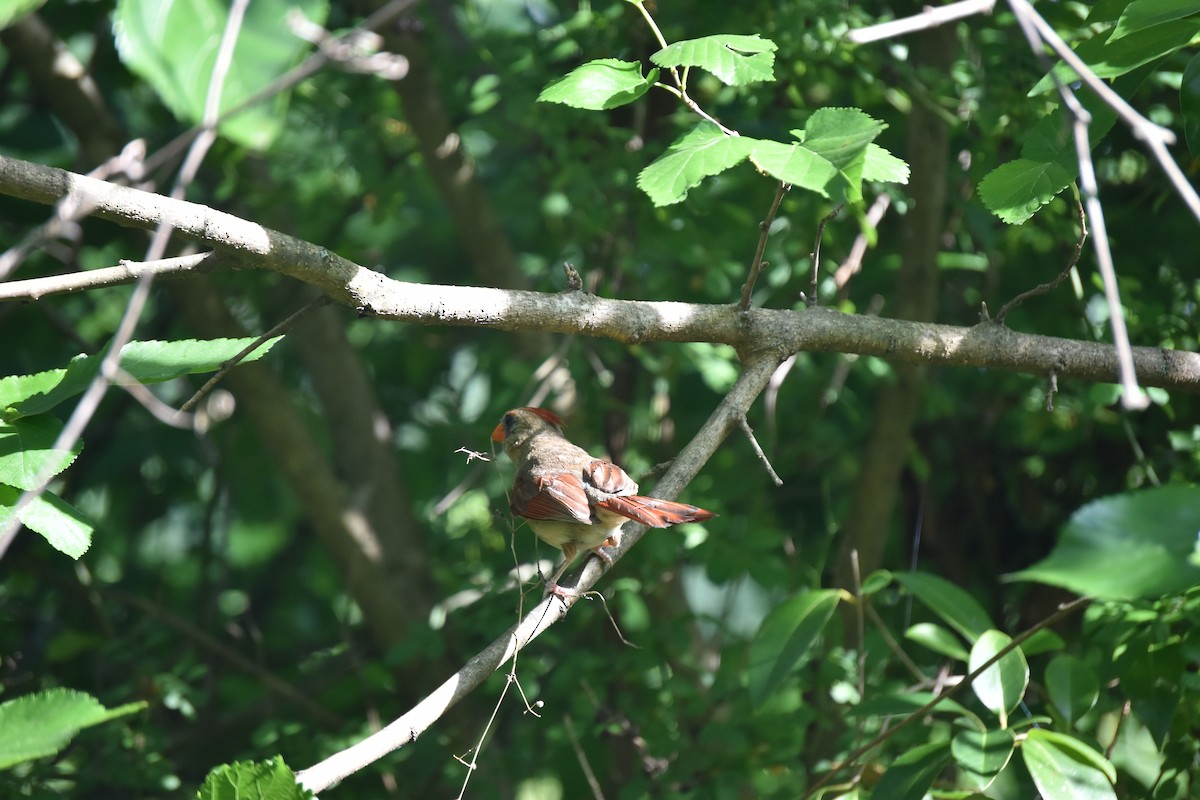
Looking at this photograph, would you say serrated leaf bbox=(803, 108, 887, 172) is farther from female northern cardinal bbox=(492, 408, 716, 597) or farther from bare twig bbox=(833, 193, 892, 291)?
bare twig bbox=(833, 193, 892, 291)

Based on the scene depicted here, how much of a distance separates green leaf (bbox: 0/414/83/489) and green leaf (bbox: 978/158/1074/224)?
175 centimetres

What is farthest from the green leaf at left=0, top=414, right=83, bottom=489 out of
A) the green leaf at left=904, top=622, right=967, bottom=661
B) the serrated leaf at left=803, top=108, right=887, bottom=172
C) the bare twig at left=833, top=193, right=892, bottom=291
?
the bare twig at left=833, top=193, right=892, bottom=291

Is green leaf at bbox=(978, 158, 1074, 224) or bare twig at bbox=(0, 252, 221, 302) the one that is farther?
green leaf at bbox=(978, 158, 1074, 224)

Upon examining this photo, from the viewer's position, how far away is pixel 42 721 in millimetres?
1905

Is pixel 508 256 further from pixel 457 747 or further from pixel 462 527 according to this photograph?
pixel 457 747

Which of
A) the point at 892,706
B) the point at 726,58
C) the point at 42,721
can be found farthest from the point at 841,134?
the point at 42,721

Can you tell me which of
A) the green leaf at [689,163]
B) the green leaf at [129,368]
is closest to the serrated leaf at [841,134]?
the green leaf at [689,163]

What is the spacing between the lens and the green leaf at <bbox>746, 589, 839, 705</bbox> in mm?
2709

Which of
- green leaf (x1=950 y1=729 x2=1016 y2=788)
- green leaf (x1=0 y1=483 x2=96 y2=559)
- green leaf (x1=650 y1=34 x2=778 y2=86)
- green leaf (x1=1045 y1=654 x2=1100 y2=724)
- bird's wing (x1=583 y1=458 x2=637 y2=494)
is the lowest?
green leaf (x1=1045 y1=654 x2=1100 y2=724)

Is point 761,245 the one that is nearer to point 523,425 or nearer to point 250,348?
point 250,348

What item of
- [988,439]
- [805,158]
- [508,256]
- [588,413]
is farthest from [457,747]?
[805,158]

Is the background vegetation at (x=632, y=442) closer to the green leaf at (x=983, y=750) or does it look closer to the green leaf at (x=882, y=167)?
the green leaf at (x=983, y=750)

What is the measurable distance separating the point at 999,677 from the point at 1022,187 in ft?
3.65

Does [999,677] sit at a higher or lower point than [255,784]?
lower
